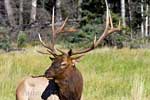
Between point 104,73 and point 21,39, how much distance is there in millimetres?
10130

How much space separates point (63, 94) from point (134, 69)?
275 inches

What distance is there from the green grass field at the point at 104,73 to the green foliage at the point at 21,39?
692 cm

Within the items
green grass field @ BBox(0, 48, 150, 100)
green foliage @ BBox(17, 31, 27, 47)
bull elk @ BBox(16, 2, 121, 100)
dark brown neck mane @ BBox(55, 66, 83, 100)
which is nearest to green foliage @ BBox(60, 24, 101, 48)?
green foliage @ BBox(17, 31, 27, 47)

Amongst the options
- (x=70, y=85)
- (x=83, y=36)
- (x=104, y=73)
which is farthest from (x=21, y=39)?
(x=70, y=85)

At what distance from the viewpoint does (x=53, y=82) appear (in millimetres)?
5660

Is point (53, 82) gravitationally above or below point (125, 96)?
above

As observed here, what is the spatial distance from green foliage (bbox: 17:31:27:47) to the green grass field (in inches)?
273

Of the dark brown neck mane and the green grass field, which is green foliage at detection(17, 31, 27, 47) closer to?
the green grass field

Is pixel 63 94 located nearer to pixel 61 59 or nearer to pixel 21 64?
pixel 61 59

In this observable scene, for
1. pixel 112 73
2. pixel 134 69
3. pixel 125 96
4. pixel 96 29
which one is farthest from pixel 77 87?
pixel 96 29

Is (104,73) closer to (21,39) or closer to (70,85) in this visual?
(70,85)

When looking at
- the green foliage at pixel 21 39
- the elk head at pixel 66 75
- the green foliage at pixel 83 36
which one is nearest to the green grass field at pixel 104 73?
the elk head at pixel 66 75

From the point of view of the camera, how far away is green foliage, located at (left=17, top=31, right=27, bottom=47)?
21270mm

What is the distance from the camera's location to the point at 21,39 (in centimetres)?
2136
